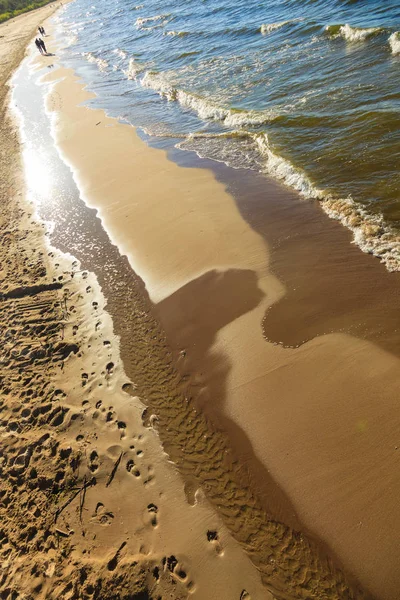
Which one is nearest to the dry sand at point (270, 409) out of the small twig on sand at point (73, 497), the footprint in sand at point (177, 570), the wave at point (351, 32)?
the footprint in sand at point (177, 570)

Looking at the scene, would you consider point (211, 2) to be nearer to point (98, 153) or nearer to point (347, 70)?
point (347, 70)

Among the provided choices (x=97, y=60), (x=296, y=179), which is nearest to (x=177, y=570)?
(x=296, y=179)

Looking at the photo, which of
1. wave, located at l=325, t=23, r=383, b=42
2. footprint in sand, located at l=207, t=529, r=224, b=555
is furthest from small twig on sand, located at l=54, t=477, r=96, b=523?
wave, located at l=325, t=23, r=383, b=42

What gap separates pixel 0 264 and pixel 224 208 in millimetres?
6164

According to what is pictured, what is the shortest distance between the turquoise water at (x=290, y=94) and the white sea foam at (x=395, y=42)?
53mm

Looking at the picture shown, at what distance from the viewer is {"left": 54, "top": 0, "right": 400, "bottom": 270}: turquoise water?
882cm

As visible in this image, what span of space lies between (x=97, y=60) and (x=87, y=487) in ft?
103

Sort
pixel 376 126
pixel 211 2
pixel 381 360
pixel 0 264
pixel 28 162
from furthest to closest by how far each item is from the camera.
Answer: pixel 211 2
pixel 28 162
pixel 376 126
pixel 0 264
pixel 381 360

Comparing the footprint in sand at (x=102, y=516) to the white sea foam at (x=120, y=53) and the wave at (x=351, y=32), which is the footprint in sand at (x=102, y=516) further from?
the white sea foam at (x=120, y=53)

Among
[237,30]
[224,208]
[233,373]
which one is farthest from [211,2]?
[233,373]

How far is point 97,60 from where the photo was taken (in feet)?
88.8

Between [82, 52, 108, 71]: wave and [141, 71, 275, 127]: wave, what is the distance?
7.50 m

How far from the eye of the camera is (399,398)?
4.94 meters

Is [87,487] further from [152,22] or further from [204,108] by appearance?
[152,22]
